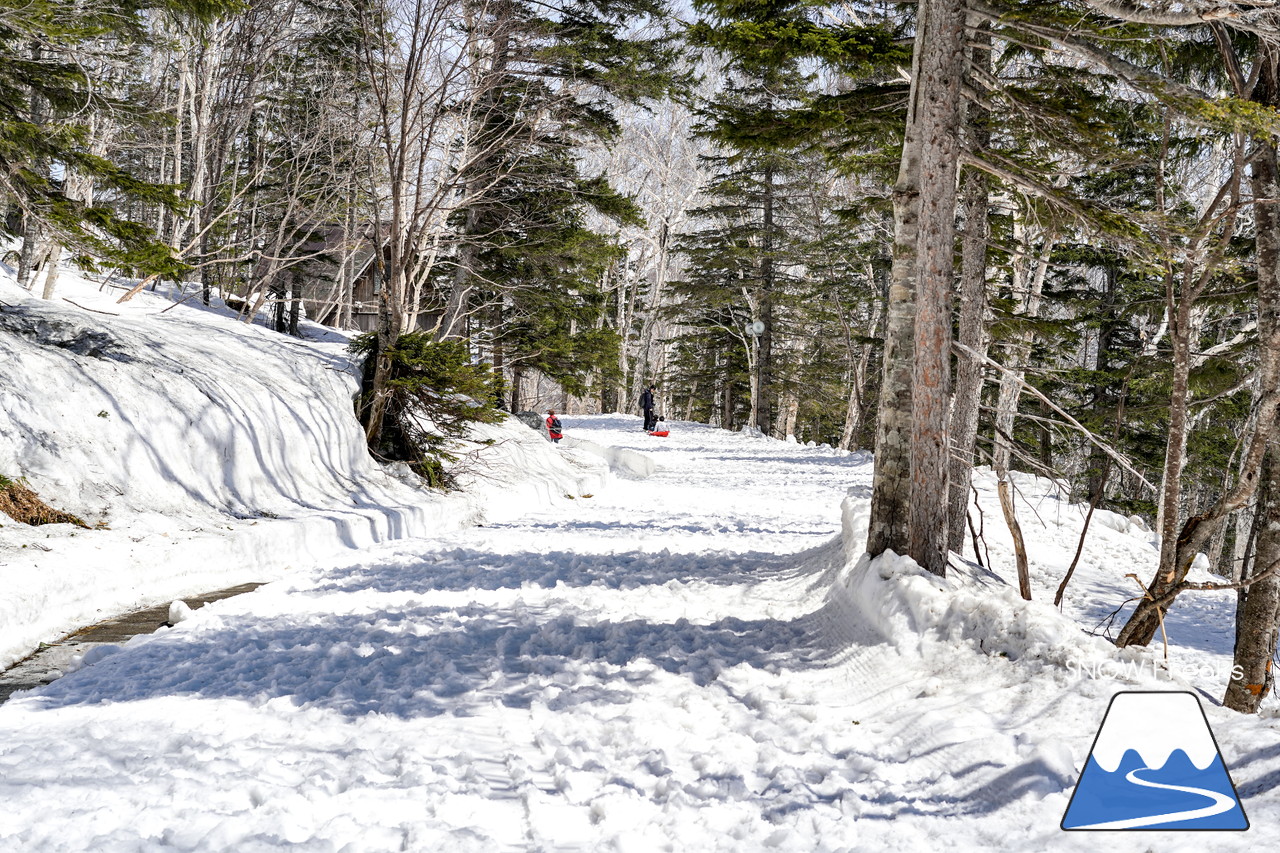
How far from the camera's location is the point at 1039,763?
2762mm

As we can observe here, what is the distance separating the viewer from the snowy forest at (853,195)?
5.48 meters

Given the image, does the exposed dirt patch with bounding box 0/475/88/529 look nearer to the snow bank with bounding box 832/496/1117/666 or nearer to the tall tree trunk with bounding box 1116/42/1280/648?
the snow bank with bounding box 832/496/1117/666

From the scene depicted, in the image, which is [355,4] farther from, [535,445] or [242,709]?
[242,709]

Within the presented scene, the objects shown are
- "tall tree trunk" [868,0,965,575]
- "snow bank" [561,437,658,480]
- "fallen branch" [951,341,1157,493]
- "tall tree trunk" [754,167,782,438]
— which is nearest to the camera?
"fallen branch" [951,341,1157,493]

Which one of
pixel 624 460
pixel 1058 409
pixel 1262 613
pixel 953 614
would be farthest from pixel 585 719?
pixel 624 460

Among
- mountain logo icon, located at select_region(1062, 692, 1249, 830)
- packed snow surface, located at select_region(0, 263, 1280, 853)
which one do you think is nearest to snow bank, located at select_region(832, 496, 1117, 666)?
packed snow surface, located at select_region(0, 263, 1280, 853)

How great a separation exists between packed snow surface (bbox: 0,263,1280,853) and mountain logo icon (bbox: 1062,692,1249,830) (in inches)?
3.0

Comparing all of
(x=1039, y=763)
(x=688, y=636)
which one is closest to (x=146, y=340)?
(x=688, y=636)

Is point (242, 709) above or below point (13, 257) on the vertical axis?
below

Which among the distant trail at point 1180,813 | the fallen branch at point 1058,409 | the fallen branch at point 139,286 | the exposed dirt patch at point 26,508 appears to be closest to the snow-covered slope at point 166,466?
the exposed dirt patch at point 26,508

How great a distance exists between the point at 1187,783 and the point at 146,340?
32.0ft

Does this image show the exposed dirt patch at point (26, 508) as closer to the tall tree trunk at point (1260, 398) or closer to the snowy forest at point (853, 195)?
the snowy forest at point (853, 195)

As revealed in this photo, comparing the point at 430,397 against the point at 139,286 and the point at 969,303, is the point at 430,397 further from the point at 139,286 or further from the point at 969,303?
the point at 969,303

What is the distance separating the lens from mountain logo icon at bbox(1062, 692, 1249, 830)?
2260 mm
